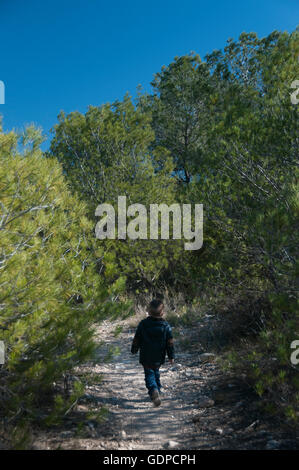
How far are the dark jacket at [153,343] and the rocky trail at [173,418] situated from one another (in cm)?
37

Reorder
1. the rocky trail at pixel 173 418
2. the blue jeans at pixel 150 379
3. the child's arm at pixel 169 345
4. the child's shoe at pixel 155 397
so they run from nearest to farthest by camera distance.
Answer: the rocky trail at pixel 173 418 → the child's shoe at pixel 155 397 → the blue jeans at pixel 150 379 → the child's arm at pixel 169 345

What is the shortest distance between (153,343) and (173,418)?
2.71 feet

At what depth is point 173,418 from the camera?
371 cm

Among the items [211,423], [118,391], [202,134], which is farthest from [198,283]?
[202,134]

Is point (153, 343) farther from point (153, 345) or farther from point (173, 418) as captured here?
point (173, 418)

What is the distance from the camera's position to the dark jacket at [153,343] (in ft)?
13.6

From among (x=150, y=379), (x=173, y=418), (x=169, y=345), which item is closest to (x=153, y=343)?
(x=169, y=345)

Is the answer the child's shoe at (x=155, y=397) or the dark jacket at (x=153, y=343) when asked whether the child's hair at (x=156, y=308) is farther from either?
the child's shoe at (x=155, y=397)

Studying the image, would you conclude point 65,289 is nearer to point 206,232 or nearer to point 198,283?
point 198,283

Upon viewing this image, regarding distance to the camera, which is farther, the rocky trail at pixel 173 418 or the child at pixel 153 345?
the child at pixel 153 345

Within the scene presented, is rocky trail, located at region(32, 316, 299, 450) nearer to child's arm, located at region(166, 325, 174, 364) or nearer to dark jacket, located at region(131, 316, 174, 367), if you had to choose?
dark jacket, located at region(131, 316, 174, 367)

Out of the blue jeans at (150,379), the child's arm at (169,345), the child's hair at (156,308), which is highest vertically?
the child's hair at (156,308)

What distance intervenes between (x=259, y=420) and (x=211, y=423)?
476 mm

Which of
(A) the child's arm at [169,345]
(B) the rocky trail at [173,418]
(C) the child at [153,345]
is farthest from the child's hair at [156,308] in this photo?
(B) the rocky trail at [173,418]
